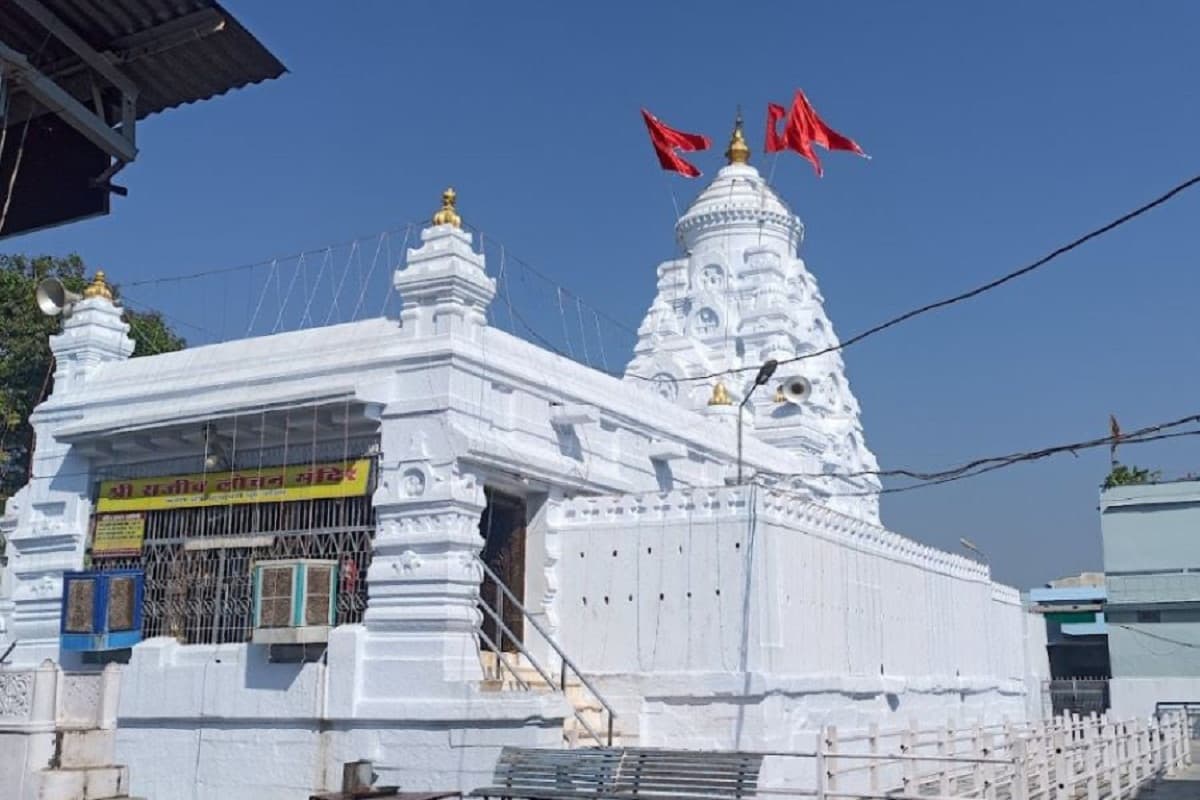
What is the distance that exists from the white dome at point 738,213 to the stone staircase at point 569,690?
20535 millimetres

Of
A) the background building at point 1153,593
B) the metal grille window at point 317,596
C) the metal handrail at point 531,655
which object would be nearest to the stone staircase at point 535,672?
the metal handrail at point 531,655

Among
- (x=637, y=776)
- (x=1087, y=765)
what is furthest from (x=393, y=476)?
(x=1087, y=765)

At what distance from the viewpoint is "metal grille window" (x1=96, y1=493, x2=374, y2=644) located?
683 inches

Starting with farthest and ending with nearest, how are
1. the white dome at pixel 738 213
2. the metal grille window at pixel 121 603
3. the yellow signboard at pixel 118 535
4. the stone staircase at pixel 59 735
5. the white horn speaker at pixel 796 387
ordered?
the white dome at pixel 738 213 < the white horn speaker at pixel 796 387 < the yellow signboard at pixel 118 535 < the metal grille window at pixel 121 603 < the stone staircase at pixel 59 735

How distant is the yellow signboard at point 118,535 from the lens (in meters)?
19.2

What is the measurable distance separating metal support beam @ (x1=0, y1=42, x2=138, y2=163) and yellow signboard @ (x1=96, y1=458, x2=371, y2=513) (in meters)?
6.93

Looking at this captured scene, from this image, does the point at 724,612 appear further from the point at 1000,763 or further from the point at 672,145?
the point at 672,145

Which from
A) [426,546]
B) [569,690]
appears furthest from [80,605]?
[569,690]

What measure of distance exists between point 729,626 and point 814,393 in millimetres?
16992

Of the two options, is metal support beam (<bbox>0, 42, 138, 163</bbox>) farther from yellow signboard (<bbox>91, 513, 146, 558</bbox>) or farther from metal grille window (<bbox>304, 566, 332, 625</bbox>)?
yellow signboard (<bbox>91, 513, 146, 558</bbox>)

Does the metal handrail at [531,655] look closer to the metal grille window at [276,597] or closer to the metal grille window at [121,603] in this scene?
the metal grille window at [276,597]

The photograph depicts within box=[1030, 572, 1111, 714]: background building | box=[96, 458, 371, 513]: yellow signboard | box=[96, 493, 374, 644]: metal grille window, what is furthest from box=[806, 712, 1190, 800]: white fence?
box=[1030, 572, 1111, 714]: background building

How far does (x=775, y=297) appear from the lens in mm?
33750

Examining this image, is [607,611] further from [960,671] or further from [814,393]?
[814,393]
